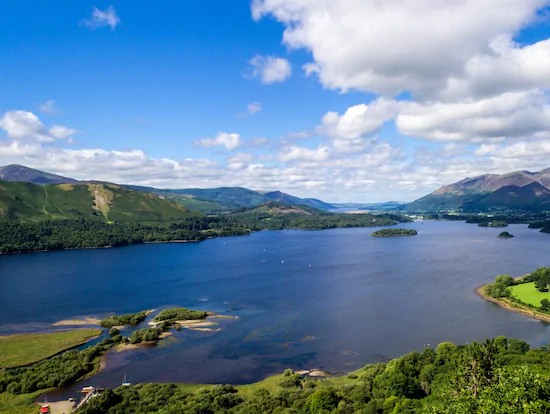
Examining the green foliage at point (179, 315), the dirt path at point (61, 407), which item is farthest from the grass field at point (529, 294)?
the dirt path at point (61, 407)

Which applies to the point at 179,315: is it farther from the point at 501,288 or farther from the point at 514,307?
the point at 501,288

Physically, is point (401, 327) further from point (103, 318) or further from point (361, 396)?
point (103, 318)

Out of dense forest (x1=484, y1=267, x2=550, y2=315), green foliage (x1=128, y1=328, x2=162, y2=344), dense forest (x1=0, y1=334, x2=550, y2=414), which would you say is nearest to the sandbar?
green foliage (x1=128, y1=328, x2=162, y2=344)

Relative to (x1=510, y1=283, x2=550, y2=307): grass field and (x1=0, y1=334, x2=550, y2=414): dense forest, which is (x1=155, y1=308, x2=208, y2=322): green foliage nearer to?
(x1=0, y1=334, x2=550, y2=414): dense forest

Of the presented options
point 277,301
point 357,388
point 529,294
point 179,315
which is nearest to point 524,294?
point 529,294

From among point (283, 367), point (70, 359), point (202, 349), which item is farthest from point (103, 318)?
point (283, 367)

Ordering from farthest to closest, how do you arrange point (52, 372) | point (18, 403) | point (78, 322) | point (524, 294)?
point (524, 294) → point (78, 322) → point (52, 372) → point (18, 403)

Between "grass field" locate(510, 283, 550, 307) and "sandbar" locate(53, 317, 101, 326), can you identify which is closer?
"sandbar" locate(53, 317, 101, 326)
